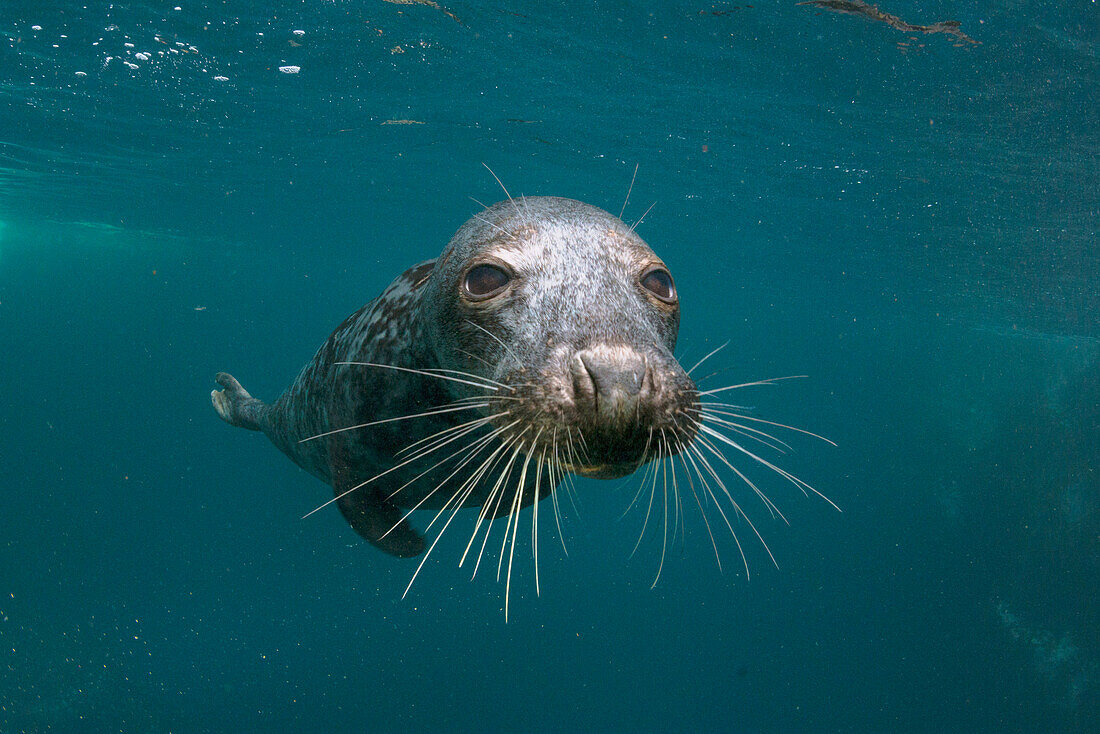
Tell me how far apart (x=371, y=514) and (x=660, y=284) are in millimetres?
2364

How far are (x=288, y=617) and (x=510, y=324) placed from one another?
1272cm

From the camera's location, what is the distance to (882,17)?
7.41 m

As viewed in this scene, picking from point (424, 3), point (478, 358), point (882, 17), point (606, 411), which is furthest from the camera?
point (424, 3)

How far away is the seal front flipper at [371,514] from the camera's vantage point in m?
3.47

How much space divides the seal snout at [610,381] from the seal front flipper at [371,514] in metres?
2.17

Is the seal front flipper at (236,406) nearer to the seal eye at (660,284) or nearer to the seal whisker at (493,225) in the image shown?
the seal whisker at (493,225)

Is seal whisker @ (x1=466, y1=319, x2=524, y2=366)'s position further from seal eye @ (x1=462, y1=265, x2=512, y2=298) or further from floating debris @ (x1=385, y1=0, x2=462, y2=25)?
floating debris @ (x1=385, y1=0, x2=462, y2=25)

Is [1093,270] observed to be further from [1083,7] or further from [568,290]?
[568,290]

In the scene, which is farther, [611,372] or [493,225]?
[493,225]

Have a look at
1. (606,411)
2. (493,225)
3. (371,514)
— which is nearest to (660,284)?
A: (493,225)

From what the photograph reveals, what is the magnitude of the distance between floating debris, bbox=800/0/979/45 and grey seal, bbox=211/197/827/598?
266 inches

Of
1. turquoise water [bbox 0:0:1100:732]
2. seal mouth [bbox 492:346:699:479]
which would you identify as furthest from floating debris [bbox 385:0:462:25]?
seal mouth [bbox 492:346:699:479]

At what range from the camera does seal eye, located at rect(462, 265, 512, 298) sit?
219cm

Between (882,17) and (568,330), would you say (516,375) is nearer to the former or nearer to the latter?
(568,330)
